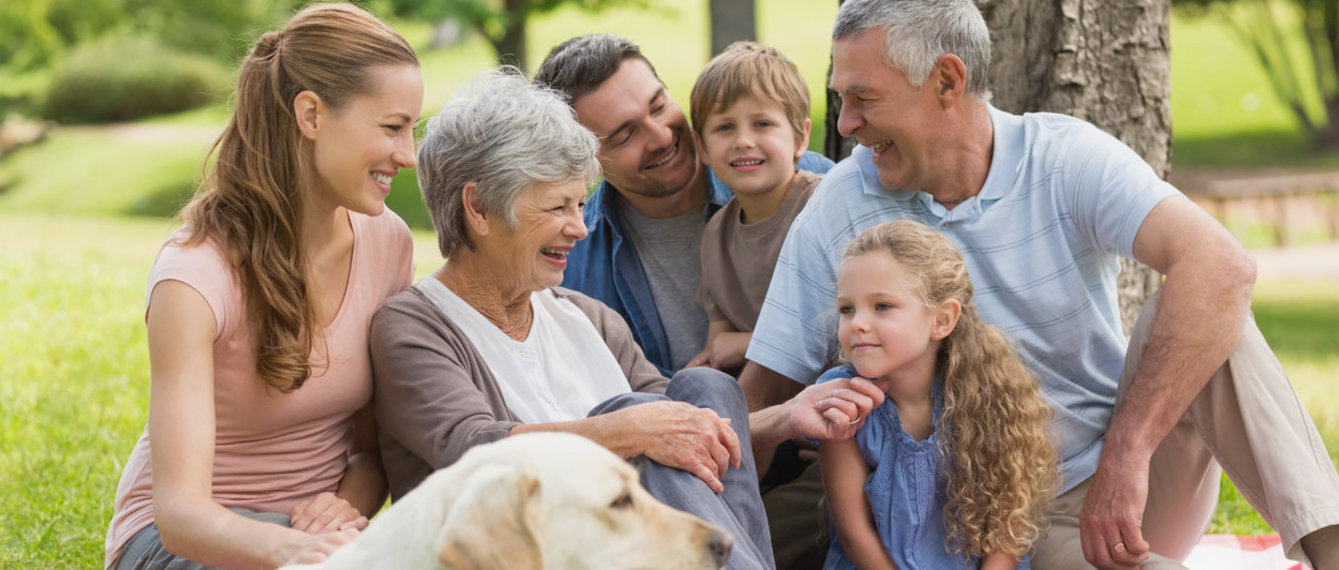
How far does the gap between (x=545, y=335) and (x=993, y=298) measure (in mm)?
1279

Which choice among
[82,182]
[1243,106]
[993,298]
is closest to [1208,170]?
[1243,106]

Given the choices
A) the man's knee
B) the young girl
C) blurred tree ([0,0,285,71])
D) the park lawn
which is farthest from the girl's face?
blurred tree ([0,0,285,71])

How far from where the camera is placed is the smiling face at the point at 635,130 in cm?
449

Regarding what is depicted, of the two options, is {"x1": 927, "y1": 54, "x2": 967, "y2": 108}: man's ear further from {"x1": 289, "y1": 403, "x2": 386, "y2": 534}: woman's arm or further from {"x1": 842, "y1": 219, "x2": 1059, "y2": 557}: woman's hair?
{"x1": 289, "y1": 403, "x2": 386, "y2": 534}: woman's arm

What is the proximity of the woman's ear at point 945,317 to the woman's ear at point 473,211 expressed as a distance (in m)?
1.21

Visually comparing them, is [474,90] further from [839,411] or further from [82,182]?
[82,182]

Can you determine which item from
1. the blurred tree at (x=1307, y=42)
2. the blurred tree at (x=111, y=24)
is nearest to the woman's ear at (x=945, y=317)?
the blurred tree at (x=1307, y=42)

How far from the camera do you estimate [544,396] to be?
3.54 m

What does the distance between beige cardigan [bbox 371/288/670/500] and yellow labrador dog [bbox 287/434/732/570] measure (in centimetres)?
63

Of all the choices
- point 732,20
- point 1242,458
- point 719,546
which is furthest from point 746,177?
point 732,20

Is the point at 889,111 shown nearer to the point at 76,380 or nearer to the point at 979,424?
the point at 979,424

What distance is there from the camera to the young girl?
3379mm

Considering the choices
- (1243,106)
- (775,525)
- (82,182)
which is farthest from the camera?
(1243,106)

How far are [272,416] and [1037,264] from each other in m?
2.12
